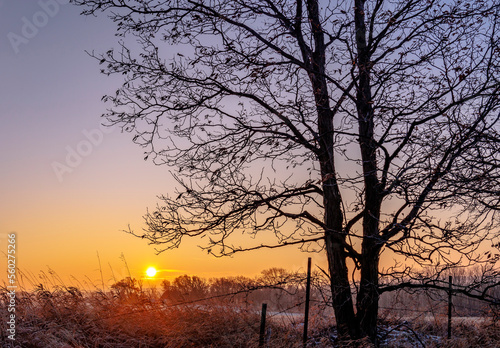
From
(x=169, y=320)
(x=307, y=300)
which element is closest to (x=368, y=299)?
(x=307, y=300)

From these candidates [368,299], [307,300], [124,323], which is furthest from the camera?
[368,299]

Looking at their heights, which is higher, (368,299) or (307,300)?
(368,299)

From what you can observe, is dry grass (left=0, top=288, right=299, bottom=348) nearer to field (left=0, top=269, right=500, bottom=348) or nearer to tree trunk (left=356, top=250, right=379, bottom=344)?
field (left=0, top=269, right=500, bottom=348)

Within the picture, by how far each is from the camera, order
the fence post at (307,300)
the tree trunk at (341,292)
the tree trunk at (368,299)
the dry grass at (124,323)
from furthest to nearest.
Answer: the tree trunk at (341,292), the tree trunk at (368,299), the fence post at (307,300), the dry grass at (124,323)

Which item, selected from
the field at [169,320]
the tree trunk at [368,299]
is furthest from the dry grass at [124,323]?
the tree trunk at [368,299]

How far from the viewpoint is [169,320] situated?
32.8 feet

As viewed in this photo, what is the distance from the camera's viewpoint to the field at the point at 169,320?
924cm

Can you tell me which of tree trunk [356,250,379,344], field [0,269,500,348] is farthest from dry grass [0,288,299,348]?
tree trunk [356,250,379,344]

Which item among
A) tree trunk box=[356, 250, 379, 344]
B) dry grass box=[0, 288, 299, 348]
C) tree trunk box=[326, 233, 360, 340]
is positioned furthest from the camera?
tree trunk box=[326, 233, 360, 340]

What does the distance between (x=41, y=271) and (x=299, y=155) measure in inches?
253

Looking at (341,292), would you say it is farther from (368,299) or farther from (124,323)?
(124,323)

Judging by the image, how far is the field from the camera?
924cm

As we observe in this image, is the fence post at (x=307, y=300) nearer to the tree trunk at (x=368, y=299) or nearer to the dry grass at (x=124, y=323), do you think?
the dry grass at (x=124, y=323)

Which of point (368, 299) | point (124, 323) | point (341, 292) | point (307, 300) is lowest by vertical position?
point (124, 323)
